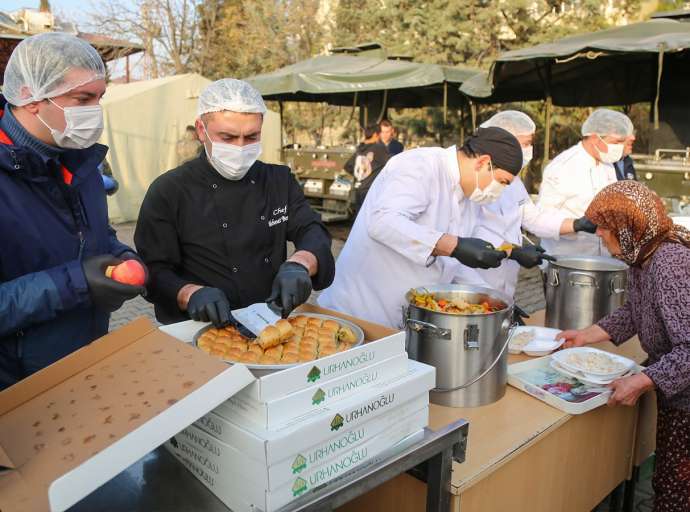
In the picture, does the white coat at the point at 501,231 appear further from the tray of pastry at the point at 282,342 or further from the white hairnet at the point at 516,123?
the tray of pastry at the point at 282,342

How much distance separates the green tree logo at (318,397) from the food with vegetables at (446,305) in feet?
2.40

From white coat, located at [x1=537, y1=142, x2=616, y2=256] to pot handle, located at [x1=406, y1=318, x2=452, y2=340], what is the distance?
223cm

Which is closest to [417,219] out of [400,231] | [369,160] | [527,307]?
[400,231]

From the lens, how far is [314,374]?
1.17 m

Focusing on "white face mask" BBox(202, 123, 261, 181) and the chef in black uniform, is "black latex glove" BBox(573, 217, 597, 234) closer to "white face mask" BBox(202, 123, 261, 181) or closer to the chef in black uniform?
the chef in black uniform

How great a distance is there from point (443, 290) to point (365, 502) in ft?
2.63

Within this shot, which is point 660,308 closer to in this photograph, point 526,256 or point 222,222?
point 526,256

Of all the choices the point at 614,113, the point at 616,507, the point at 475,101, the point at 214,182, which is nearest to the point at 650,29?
the point at 614,113

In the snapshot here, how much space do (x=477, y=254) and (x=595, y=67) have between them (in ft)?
21.4

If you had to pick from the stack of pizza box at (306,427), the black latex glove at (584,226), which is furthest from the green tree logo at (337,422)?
the black latex glove at (584,226)

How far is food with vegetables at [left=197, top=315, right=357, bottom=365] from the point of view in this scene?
137cm

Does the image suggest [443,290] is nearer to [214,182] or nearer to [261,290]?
[261,290]

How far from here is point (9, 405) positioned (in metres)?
1.14

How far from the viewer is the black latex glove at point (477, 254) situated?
85.0 inches
